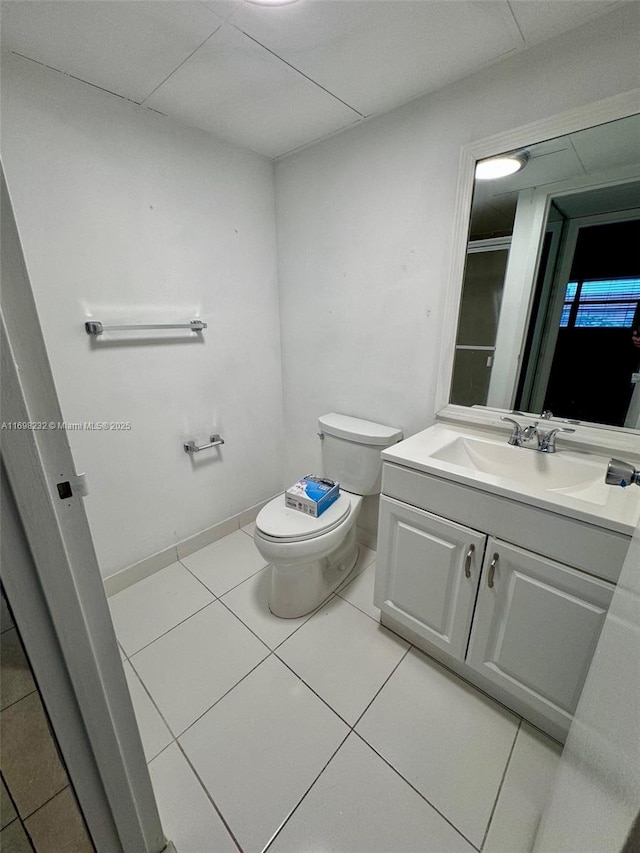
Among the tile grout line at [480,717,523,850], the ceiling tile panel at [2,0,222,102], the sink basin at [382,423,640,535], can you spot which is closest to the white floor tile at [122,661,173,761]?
the tile grout line at [480,717,523,850]

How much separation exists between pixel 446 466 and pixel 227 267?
1455mm

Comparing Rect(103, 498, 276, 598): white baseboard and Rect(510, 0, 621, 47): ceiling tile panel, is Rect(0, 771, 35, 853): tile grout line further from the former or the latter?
Rect(510, 0, 621, 47): ceiling tile panel

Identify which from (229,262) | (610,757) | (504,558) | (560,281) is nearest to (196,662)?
(504,558)

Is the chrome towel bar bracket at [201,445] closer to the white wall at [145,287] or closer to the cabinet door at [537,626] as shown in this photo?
the white wall at [145,287]

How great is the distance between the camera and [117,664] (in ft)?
2.14

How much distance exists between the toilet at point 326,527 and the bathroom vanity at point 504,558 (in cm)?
26

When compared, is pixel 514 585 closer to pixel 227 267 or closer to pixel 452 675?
pixel 452 675

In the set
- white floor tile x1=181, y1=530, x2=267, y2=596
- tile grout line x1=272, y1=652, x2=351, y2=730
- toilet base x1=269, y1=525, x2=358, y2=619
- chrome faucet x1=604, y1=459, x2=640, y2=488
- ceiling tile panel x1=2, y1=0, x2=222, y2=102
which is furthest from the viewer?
white floor tile x1=181, y1=530, x2=267, y2=596

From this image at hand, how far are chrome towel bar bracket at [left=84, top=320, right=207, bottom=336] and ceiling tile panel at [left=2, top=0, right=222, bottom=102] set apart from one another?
0.82 m

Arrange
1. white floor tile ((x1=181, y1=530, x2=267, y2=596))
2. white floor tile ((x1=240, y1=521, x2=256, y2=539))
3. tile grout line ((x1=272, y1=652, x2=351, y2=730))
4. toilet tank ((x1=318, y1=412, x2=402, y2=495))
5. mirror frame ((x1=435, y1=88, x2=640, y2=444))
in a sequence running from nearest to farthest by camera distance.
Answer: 1. mirror frame ((x1=435, y1=88, x2=640, y2=444))
2. tile grout line ((x1=272, y1=652, x2=351, y2=730))
3. toilet tank ((x1=318, y1=412, x2=402, y2=495))
4. white floor tile ((x1=181, y1=530, x2=267, y2=596))
5. white floor tile ((x1=240, y1=521, x2=256, y2=539))

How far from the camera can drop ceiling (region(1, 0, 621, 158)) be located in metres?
0.95

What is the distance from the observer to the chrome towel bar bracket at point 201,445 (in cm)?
180

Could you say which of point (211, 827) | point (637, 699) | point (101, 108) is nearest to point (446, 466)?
point (637, 699)

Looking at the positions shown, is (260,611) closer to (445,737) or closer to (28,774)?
(445,737)
